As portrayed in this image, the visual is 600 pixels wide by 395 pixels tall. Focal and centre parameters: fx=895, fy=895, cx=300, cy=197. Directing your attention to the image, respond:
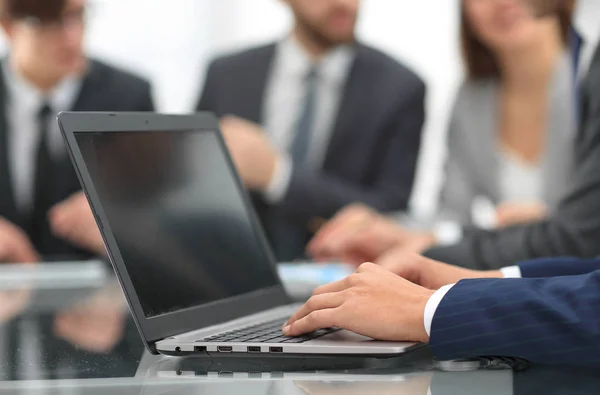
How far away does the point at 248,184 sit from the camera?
9.43 feet

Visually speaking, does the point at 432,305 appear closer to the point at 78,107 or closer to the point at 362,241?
the point at 362,241

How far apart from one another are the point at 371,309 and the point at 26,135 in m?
2.28

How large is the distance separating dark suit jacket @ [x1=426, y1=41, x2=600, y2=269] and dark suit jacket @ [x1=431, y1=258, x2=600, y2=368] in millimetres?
573

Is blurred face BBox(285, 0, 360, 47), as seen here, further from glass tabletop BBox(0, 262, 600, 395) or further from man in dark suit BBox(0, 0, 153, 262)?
glass tabletop BBox(0, 262, 600, 395)

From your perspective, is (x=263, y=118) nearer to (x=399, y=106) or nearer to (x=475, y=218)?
(x=399, y=106)

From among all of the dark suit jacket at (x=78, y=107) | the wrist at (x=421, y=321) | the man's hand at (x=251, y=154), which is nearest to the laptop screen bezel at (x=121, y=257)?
the wrist at (x=421, y=321)

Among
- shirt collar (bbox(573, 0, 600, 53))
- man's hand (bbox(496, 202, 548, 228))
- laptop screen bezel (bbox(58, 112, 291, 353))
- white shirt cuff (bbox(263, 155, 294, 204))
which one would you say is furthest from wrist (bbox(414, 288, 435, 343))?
white shirt cuff (bbox(263, 155, 294, 204))

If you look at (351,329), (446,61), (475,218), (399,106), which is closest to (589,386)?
(351,329)

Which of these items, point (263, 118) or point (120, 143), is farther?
point (263, 118)

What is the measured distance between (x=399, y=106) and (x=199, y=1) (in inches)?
75.0

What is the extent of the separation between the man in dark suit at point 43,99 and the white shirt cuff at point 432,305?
80.8 inches

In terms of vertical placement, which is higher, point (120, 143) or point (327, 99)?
point (120, 143)

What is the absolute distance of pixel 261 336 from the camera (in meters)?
0.98

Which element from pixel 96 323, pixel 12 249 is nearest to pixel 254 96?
pixel 12 249
